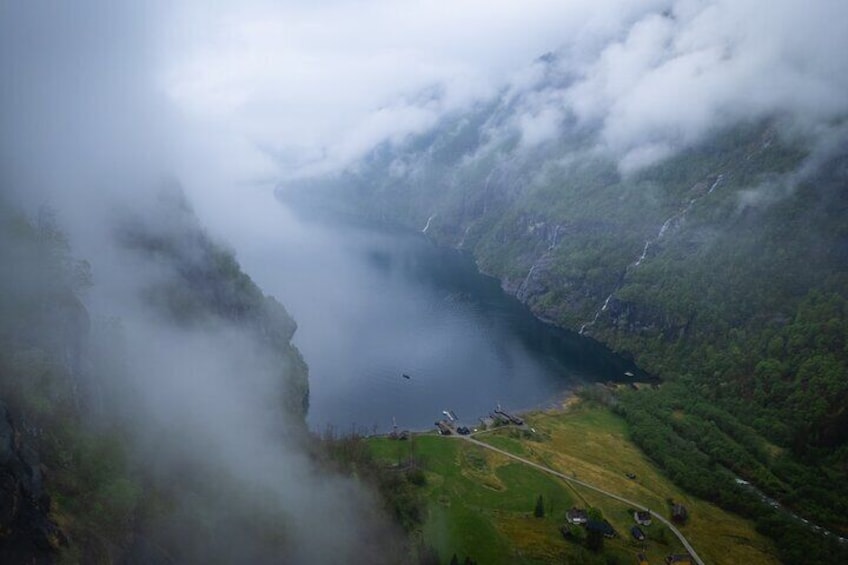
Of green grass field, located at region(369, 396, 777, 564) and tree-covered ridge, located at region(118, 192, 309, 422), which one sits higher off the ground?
tree-covered ridge, located at region(118, 192, 309, 422)

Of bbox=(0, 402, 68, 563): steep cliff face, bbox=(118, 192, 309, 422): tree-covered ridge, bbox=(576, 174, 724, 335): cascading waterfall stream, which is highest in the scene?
bbox=(576, 174, 724, 335): cascading waterfall stream

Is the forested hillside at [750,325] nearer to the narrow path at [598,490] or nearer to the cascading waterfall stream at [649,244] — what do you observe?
the cascading waterfall stream at [649,244]

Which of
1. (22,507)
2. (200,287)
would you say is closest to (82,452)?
(22,507)

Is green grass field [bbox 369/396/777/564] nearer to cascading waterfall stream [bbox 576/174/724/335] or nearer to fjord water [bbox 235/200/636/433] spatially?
fjord water [bbox 235/200/636/433]

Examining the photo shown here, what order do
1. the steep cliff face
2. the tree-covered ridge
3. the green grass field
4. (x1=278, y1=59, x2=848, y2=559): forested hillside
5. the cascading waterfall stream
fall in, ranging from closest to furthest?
the steep cliff face → the green grass field → the tree-covered ridge → (x1=278, y1=59, x2=848, y2=559): forested hillside → the cascading waterfall stream

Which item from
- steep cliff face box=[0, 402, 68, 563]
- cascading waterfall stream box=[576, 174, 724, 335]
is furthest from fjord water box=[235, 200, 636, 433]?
steep cliff face box=[0, 402, 68, 563]

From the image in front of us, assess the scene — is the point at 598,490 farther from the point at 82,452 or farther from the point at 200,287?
the point at 200,287

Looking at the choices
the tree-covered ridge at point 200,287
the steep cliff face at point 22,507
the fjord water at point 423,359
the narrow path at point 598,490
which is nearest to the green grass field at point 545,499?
the narrow path at point 598,490

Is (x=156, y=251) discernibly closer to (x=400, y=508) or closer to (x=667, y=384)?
(x=400, y=508)
